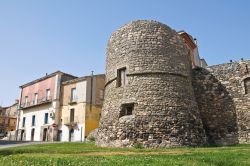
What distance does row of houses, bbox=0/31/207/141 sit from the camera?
33.1 m

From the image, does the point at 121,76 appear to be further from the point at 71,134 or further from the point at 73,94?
the point at 73,94

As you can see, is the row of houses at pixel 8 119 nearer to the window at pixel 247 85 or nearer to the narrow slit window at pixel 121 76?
the narrow slit window at pixel 121 76

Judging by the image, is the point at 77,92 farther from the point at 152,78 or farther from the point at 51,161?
the point at 51,161

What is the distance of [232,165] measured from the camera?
827 cm

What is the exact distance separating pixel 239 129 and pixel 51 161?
12.7 meters

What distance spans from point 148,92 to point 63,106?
74.2ft

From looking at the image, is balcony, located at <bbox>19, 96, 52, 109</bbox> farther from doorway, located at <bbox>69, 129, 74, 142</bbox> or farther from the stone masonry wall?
the stone masonry wall

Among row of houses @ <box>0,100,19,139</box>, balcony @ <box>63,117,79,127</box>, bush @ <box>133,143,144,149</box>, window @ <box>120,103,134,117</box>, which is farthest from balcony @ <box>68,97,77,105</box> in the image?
row of houses @ <box>0,100,19,139</box>

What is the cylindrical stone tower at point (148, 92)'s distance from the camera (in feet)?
47.9

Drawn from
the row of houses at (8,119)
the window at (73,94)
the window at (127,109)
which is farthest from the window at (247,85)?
the row of houses at (8,119)

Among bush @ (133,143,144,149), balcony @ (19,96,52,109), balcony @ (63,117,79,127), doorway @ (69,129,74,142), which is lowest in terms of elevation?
bush @ (133,143,144,149)

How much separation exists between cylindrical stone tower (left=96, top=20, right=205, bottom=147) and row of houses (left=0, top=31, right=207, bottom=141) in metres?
13.9

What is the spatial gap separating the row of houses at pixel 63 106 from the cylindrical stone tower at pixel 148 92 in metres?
13.9

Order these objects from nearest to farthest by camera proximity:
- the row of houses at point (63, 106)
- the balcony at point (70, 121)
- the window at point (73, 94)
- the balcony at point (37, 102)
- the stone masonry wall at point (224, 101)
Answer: the stone masonry wall at point (224, 101)
the row of houses at point (63, 106)
the balcony at point (70, 121)
the window at point (73, 94)
the balcony at point (37, 102)
